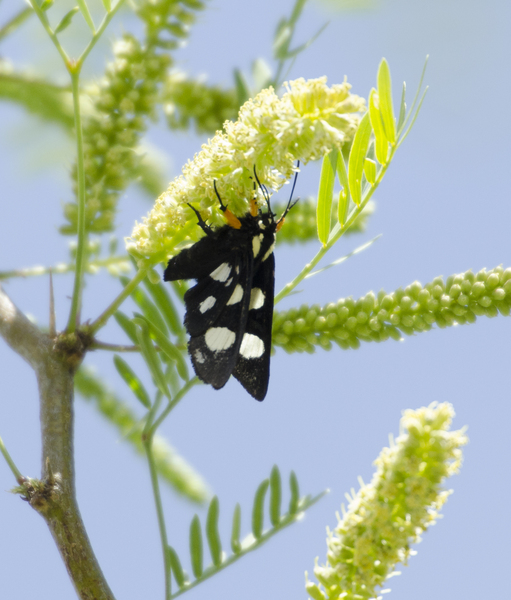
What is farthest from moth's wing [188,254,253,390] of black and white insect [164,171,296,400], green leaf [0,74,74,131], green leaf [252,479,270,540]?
green leaf [0,74,74,131]

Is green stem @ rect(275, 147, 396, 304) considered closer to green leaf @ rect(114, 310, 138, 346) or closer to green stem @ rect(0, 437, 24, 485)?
green leaf @ rect(114, 310, 138, 346)

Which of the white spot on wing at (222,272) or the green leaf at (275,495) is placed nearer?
the green leaf at (275,495)

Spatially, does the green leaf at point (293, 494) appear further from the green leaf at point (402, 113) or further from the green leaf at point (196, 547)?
the green leaf at point (402, 113)

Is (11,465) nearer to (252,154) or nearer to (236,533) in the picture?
(236,533)

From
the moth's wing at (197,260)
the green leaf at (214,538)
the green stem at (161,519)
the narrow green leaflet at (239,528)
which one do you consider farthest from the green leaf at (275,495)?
the moth's wing at (197,260)

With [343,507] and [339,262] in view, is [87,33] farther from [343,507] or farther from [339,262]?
[343,507]

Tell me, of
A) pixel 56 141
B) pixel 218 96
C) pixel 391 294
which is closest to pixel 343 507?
pixel 391 294
